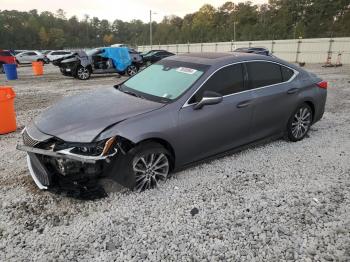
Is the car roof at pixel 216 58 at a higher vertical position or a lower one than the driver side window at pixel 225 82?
higher

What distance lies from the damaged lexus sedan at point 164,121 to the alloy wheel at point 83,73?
12.1m

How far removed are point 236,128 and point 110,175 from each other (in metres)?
2.02

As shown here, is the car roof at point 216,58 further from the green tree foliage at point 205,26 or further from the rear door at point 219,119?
the green tree foliage at point 205,26

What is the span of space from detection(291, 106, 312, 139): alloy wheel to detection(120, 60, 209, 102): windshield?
7.11 feet

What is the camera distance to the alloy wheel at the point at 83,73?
53.2 ft

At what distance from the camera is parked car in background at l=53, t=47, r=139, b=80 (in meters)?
16.2

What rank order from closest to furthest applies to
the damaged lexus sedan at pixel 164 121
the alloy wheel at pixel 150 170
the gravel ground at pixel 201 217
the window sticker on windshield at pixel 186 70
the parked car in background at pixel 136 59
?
the gravel ground at pixel 201 217, the damaged lexus sedan at pixel 164 121, the alloy wheel at pixel 150 170, the window sticker on windshield at pixel 186 70, the parked car in background at pixel 136 59

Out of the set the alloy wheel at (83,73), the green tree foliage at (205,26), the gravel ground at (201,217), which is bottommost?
the gravel ground at (201,217)

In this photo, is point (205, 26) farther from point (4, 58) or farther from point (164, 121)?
point (164, 121)

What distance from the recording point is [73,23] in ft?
375

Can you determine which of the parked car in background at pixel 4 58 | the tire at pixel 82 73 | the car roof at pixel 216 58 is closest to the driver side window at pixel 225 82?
the car roof at pixel 216 58

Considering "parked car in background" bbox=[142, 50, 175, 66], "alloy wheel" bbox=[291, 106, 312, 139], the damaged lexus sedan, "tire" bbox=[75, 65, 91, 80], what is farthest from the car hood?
"parked car in background" bbox=[142, 50, 175, 66]

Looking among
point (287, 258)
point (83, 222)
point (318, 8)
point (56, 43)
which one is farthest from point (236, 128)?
point (56, 43)

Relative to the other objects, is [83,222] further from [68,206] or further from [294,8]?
[294,8]
